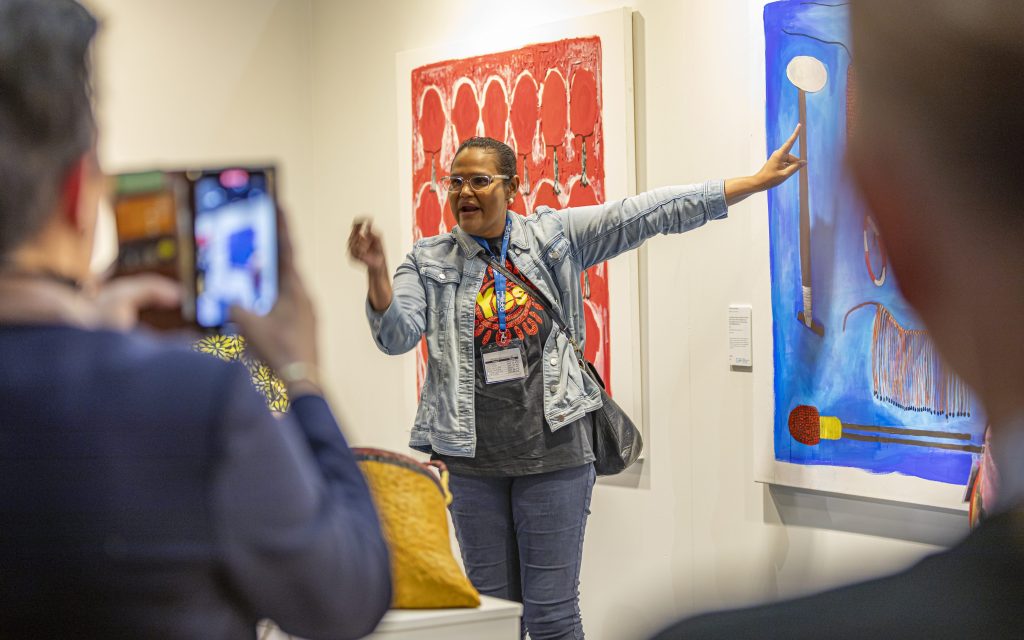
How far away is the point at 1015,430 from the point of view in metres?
0.43

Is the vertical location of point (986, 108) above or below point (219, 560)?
above

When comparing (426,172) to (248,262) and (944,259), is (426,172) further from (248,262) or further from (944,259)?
(944,259)

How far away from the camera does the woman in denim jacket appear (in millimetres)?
3494

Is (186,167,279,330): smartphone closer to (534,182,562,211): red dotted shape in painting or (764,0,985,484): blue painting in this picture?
(764,0,985,484): blue painting

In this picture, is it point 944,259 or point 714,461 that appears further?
point 714,461

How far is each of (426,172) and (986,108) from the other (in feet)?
16.1

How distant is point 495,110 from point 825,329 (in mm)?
1856

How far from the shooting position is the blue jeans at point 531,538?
353 centimetres

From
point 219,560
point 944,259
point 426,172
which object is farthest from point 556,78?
point 944,259

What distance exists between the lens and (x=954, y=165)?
417 mm

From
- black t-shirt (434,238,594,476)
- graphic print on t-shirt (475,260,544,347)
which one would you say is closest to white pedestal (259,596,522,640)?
black t-shirt (434,238,594,476)

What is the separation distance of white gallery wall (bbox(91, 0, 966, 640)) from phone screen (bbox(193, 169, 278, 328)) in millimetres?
1990

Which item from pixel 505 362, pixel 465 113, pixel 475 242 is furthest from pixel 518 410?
pixel 465 113

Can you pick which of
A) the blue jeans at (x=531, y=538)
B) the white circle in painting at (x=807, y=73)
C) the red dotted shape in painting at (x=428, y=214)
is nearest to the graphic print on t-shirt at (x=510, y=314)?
the blue jeans at (x=531, y=538)
